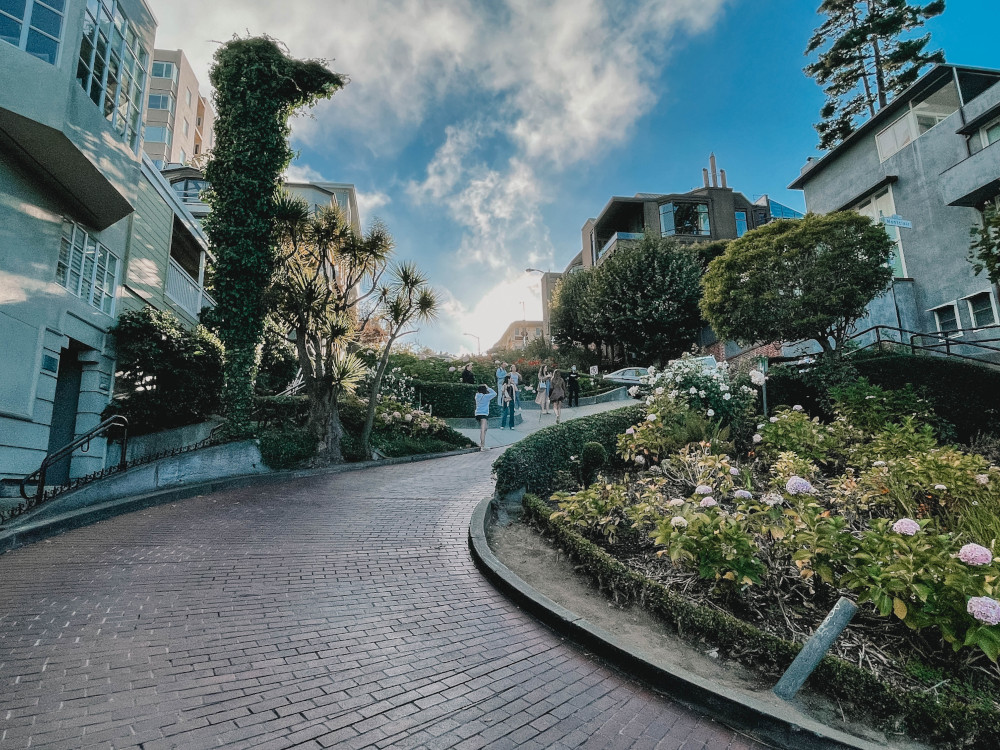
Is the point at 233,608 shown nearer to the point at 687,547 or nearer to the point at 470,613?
the point at 470,613

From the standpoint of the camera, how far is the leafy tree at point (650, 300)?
28516 millimetres

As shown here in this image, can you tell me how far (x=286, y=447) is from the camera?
11297 millimetres

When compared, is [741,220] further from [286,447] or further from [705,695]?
[705,695]

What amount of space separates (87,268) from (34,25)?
14.0 ft

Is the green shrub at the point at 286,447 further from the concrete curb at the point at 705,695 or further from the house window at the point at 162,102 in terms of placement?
the house window at the point at 162,102

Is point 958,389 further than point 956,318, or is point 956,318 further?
point 956,318

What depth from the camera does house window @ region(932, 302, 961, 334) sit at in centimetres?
1675

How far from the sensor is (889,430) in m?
7.54

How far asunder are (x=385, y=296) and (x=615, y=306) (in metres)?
19.5

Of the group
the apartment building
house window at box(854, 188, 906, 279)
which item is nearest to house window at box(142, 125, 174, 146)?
the apartment building

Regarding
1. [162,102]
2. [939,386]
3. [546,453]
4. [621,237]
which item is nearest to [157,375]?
[546,453]

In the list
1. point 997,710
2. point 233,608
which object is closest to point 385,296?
point 233,608

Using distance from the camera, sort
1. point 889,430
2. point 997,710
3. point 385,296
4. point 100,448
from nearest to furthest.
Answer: point 997,710
point 889,430
point 100,448
point 385,296

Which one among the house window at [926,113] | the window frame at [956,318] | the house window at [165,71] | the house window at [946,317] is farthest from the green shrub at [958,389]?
the house window at [165,71]
